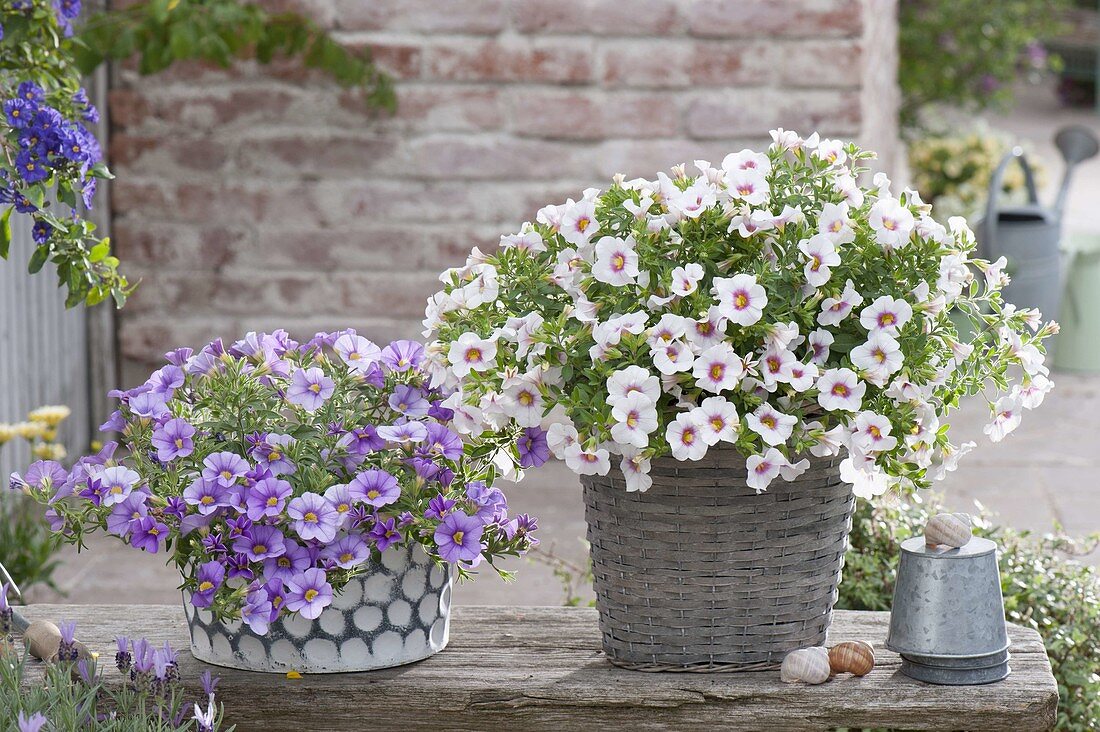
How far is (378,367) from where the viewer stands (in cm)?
172

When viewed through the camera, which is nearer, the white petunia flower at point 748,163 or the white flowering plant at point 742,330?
the white flowering plant at point 742,330

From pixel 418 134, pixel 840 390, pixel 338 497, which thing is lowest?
pixel 338 497

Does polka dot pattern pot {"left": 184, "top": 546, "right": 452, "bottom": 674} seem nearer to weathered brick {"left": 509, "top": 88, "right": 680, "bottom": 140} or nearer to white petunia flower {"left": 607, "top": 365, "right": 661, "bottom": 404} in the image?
white petunia flower {"left": 607, "top": 365, "right": 661, "bottom": 404}

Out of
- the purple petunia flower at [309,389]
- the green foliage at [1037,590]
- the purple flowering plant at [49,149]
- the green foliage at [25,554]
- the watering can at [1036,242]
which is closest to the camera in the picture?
the purple petunia flower at [309,389]

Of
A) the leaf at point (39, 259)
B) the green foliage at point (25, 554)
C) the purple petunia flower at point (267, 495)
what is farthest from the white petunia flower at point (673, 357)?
the green foliage at point (25, 554)

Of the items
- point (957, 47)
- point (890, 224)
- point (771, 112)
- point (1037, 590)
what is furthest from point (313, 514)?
Result: point (957, 47)

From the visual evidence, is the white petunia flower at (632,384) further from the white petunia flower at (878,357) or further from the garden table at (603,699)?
the garden table at (603,699)

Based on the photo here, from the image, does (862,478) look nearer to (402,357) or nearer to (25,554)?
(402,357)

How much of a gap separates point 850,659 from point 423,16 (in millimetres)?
2744

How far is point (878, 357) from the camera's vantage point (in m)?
1.51

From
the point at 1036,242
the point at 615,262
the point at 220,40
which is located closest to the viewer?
the point at 615,262

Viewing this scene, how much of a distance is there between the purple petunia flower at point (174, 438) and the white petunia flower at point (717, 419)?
22.0 inches

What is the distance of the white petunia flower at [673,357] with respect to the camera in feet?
4.85

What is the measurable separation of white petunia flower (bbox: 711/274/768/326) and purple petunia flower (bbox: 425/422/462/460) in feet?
1.10
